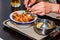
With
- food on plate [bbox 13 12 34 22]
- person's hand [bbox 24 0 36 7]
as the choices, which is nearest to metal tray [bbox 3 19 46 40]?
food on plate [bbox 13 12 34 22]

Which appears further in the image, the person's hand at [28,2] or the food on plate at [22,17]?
the person's hand at [28,2]

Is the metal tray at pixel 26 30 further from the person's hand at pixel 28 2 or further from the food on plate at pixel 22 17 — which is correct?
the person's hand at pixel 28 2

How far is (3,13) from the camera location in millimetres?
1087

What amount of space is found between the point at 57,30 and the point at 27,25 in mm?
163

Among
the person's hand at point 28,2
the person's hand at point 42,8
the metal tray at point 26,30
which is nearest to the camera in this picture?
the metal tray at point 26,30

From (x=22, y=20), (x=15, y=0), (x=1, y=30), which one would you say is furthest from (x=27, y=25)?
(x=15, y=0)

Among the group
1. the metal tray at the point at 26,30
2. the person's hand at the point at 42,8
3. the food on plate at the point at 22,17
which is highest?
the person's hand at the point at 42,8

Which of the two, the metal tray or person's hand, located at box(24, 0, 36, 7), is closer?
the metal tray

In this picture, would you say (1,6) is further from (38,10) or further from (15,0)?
(38,10)

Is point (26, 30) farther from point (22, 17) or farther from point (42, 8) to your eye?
point (42, 8)

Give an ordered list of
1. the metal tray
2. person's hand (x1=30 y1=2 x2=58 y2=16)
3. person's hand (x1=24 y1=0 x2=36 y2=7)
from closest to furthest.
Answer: the metal tray < person's hand (x1=30 y1=2 x2=58 y2=16) < person's hand (x1=24 y1=0 x2=36 y2=7)

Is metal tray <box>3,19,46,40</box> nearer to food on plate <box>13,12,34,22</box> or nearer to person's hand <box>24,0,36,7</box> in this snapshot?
food on plate <box>13,12,34,22</box>

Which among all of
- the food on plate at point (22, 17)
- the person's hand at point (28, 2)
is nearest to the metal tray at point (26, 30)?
the food on plate at point (22, 17)

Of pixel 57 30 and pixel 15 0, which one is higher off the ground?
pixel 15 0
